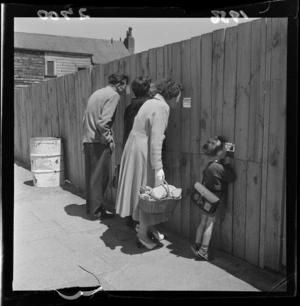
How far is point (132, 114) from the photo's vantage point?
13.9 feet

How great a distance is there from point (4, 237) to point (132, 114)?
199cm

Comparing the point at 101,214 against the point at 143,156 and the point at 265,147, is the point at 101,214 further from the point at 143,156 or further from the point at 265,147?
the point at 265,147

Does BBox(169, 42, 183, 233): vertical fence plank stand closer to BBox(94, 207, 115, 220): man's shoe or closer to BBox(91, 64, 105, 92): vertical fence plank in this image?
BBox(94, 207, 115, 220): man's shoe

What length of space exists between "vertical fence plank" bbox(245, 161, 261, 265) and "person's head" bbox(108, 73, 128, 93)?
2.13 m

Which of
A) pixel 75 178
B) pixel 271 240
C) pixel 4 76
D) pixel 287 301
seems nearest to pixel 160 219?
pixel 271 240

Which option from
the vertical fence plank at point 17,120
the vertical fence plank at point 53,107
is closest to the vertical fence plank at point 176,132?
the vertical fence plank at point 53,107

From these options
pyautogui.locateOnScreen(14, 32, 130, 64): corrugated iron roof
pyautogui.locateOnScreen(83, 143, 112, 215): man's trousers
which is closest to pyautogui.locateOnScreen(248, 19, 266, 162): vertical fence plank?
pyautogui.locateOnScreen(83, 143, 112, 215): man's trousers

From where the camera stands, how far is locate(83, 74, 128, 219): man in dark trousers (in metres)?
4.62

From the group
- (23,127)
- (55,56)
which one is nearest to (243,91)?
(23,127)

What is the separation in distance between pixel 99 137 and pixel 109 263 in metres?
1.86

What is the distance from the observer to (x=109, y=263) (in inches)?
137

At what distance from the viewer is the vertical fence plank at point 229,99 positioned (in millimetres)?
3322

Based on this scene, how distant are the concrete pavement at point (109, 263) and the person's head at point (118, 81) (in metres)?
1.76

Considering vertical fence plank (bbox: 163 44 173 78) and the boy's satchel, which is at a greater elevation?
vertical fence plank (bbox: 163 44 173 78)
